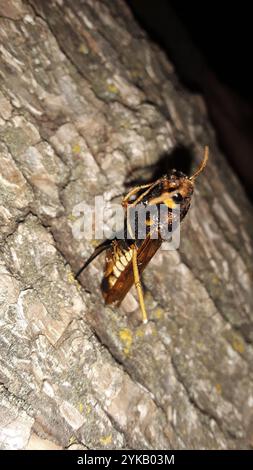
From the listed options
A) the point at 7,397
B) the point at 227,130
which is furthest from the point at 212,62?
the point at 7,397

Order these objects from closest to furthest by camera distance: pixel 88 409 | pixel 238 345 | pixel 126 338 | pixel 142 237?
pixel 88 409, pixel 142 237, pixel 126 338, pixel 238 345

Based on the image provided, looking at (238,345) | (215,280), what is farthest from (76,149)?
A: (238,345)

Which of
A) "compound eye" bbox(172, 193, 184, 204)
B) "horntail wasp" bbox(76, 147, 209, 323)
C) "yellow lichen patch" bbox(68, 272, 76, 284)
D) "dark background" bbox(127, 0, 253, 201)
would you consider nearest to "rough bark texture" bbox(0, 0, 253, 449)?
"yellow lichen patch" bbox(68, 272, 76, 284)

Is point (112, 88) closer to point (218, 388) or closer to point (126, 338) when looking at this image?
point (126, 338)

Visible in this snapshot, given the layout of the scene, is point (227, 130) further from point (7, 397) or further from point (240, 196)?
point (7, 397)

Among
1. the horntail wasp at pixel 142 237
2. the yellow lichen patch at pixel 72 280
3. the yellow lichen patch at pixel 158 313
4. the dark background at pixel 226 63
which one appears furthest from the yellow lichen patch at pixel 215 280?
the dark background at pixel 226 63
